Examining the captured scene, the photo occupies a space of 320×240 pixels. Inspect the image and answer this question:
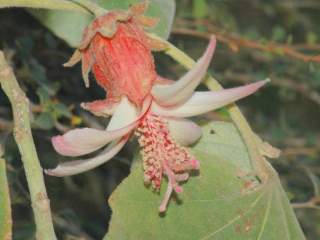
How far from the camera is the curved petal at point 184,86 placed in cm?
82

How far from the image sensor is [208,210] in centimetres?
96

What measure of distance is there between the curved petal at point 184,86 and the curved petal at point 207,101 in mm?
15

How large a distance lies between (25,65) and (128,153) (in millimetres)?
296

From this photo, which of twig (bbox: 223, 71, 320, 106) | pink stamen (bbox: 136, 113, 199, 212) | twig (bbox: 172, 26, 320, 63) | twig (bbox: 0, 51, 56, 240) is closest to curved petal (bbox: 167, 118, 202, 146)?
pink stamen (bbox: 136, 113, 199, 212)

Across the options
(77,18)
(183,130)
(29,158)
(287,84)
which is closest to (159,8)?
(77,18)

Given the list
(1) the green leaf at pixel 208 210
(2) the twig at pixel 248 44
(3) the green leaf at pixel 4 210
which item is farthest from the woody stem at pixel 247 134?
(2) the twig at pixel 248 44

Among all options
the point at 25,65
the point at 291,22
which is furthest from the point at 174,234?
the point at 291,22

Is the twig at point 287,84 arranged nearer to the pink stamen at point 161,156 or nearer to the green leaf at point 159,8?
the green leaf at point 159,8

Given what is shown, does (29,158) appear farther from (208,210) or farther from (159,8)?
(159,8)

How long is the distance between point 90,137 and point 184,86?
113 mm

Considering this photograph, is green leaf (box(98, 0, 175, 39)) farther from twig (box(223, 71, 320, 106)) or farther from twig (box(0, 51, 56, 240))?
twig (box(223, 71, 320, 106))

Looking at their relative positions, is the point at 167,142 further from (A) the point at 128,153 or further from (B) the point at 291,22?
(B) the point at 291,22

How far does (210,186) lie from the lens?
3.18ft

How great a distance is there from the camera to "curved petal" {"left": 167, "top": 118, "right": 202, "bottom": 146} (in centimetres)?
93
